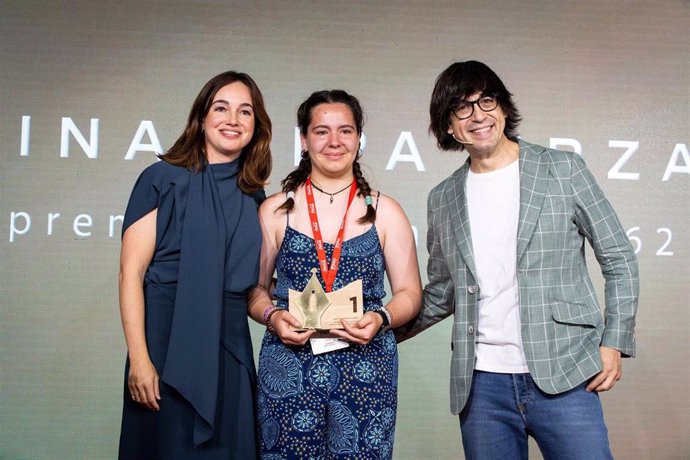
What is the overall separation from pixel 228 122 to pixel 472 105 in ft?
2.50

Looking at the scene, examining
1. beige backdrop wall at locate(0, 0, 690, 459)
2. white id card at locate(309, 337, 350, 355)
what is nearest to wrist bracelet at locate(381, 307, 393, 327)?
white id card at locate(309, 337, 350, 355)

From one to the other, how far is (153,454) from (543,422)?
1.13 metres

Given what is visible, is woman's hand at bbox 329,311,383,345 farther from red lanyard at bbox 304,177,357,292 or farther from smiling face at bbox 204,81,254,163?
smiling face at bbox 204,81,254,163

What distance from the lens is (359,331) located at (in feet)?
7.20

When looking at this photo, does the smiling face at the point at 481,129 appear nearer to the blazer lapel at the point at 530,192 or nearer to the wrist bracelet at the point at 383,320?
the blazer lapel at the point at 530,192

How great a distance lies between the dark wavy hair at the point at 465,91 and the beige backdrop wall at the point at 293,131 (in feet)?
5.06

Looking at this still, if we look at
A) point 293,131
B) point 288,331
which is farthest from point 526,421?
point 293,131

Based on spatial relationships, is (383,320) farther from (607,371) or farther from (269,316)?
(607,371)

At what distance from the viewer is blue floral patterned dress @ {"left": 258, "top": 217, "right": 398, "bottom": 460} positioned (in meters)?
2.19

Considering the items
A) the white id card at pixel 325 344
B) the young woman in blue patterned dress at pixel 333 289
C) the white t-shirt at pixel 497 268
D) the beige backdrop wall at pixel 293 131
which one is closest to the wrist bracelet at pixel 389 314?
the young woman in blue patterned dress at pixel 333 289

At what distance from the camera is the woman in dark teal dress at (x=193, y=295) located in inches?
89.1

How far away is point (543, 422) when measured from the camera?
2146mm

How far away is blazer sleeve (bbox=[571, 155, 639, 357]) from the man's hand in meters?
0.02

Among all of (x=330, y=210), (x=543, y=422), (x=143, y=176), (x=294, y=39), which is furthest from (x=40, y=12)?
(x=543, y=422)
